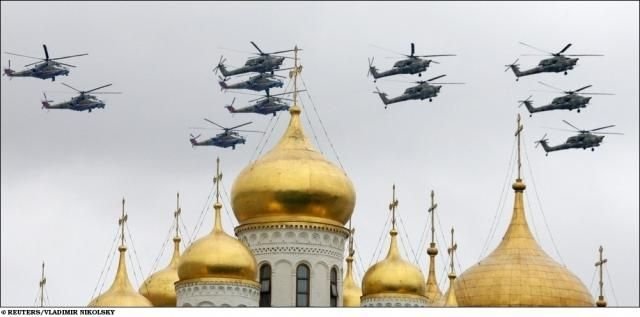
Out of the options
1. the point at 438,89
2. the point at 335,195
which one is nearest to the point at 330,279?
the point at 335,195

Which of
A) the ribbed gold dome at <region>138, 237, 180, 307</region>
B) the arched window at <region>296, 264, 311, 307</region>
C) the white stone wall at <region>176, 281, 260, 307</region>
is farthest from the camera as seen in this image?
the ribbed gold dome at <region>138, 237, 180, 307</region>

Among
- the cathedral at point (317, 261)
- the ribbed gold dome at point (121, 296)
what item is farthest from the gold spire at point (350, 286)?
the ribbed gold dome at point (121, 296)

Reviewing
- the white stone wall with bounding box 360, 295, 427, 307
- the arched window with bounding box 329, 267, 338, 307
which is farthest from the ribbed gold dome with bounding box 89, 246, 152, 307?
the white stone wall with bounding box 360, 295, 427, 307

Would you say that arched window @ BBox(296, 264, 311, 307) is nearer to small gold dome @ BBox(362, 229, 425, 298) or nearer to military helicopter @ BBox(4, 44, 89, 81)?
small gold dome @ BBox(362, 229, 425, 298)

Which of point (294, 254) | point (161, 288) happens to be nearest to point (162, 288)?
point (161, 288)

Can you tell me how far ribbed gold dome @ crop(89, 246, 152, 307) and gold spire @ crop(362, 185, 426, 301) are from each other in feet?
20.5

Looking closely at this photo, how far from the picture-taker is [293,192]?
65.8 m

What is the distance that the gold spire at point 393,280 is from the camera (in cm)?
6556

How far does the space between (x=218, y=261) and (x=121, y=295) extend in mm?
4539

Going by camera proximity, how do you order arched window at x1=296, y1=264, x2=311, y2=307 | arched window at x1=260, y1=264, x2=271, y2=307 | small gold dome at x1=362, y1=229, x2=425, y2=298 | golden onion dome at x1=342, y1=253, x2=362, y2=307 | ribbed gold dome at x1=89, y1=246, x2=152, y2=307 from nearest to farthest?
ribbed gold dome at x1=89, y1=246, x2=152, y2=307 < arched window at x1=260, y1=264, x2=271, y2=307 < arched window at x1=296, y1=264, x2=311, y2=307 < small gold dome at x1=362, y1=229, x2=425, y2=298 < golden onion dome at x1=342, y1=253, x2=362, y2=307

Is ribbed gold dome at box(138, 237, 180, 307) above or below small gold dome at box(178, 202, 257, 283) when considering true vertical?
above

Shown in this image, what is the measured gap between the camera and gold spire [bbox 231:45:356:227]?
216 ft

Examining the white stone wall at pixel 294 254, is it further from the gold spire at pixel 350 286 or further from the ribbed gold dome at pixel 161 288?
the gold spire at pixel 350 286

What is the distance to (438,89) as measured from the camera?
7806cm
